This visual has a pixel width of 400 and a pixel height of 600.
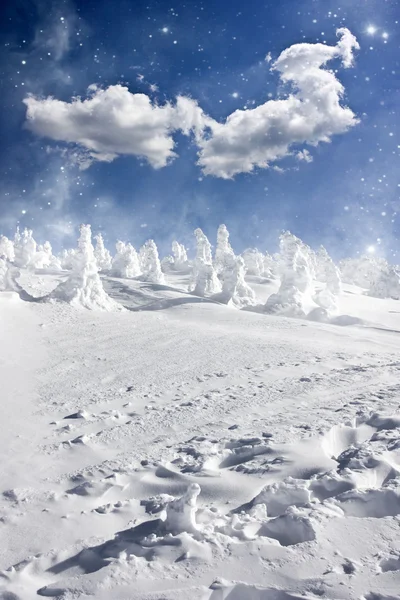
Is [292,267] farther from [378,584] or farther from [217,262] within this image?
[378,584]

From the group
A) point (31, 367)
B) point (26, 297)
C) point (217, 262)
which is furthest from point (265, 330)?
point (217, 262)

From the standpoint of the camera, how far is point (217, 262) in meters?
62.7

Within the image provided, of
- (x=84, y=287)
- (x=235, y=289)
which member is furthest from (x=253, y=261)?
(x=84, y=287)

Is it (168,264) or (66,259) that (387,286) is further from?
(66,259)

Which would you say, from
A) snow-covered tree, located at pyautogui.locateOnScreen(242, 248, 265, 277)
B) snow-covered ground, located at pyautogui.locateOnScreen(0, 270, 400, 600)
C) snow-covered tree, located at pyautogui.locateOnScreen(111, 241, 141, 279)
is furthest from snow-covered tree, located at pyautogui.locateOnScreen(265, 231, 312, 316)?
snow-covered tree, located at pyautogui.locateOnScreen(242, 248, 265, 277)

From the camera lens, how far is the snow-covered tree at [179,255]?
91812mm

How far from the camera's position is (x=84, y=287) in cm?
2592

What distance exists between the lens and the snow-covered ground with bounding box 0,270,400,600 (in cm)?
321

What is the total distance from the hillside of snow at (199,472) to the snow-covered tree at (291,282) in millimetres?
19149

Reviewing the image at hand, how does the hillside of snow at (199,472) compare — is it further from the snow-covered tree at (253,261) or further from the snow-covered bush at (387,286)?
the snow-covered tree at (253,261)

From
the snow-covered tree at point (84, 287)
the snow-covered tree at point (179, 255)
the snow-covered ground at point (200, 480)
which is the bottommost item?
the snow-covered ground at point (200, 480)

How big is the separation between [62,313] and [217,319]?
10.0 metres

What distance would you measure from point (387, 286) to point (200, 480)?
219ft

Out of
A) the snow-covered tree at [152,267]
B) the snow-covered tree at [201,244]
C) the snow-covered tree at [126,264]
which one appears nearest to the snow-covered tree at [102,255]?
the snow-covered tree at [126,264]
